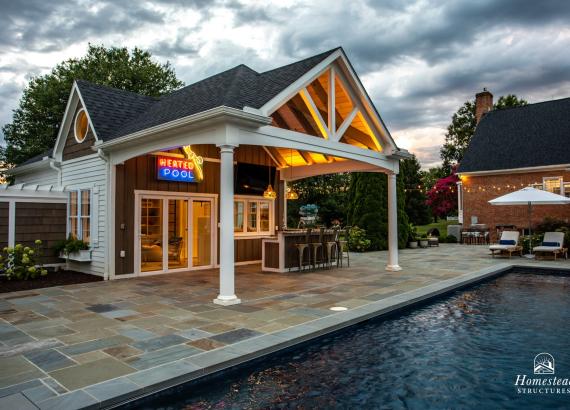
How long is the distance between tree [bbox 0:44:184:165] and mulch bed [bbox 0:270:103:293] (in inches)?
612

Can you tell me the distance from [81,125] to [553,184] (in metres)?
19.1

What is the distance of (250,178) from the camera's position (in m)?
11.5

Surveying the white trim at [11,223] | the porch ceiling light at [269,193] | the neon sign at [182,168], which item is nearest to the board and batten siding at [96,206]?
the neon sign at [182,168]

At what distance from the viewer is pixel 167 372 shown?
11.0ft

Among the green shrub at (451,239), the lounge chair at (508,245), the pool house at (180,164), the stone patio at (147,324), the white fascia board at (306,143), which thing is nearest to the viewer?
the stone patio at (147,324)

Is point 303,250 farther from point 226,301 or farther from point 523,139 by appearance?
point 523,139

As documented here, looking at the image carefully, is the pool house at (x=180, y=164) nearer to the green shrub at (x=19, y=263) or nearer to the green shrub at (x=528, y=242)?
the green shrub at (x=19, y=263)

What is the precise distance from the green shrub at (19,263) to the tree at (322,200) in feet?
64.1

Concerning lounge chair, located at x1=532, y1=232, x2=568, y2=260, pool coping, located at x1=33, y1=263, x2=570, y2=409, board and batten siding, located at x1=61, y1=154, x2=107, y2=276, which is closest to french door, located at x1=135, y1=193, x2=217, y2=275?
board and batten siding, located at x1=61, y1=154, x2=107, y2=276

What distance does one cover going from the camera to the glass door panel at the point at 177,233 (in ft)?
32.2

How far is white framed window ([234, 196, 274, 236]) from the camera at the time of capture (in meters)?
11.4

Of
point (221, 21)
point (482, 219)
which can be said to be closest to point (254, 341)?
point (221, 21)

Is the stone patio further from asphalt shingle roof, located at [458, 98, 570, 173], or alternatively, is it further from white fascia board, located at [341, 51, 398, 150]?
asphalt shingle roof, located at [458, 98, 570, 173]

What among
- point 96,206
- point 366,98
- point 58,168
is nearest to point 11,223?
point 96,206
